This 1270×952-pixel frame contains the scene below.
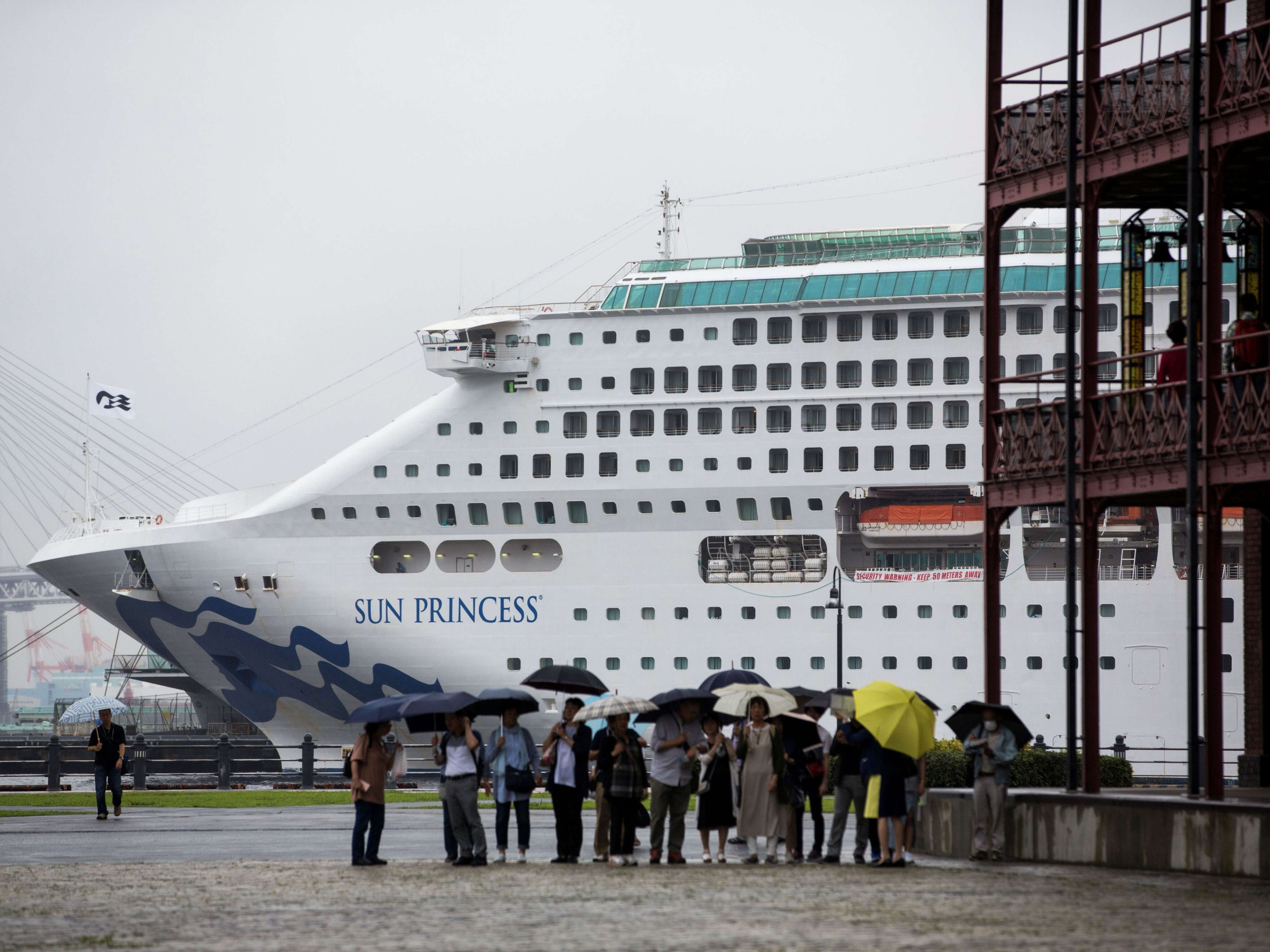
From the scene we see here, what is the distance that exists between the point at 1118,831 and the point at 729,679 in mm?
5392

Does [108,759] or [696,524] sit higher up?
[696,524]

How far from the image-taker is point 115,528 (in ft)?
159

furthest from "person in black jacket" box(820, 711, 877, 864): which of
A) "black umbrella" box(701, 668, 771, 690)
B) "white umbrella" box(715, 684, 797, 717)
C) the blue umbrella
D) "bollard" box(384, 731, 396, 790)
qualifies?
"bollard" box(384, 731, 396, 790)

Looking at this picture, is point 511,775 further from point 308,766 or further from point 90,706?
point 90,706

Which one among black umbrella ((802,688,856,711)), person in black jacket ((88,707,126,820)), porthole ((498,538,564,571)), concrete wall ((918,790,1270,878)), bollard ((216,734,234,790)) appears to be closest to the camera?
concrete wall ((918,790,1270,878))

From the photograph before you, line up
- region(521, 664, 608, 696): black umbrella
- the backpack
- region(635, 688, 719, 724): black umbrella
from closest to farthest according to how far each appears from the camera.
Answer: region(635, 688, 719, 724): black umbrella
the backpack
region(521, 664, 608, 696): black umbrella

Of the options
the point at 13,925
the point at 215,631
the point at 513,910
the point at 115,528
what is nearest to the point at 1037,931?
the point at 513,910

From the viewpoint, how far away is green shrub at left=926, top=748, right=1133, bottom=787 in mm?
25531

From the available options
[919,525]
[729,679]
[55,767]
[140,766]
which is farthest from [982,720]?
[919,525]

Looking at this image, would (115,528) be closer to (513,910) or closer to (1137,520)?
(1137,520)

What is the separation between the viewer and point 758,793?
16875 millimetres

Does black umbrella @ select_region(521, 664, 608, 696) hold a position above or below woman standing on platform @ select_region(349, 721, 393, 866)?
above

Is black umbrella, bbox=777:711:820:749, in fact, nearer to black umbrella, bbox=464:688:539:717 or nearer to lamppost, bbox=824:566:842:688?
black umbrella, bbox=464:688:539:717

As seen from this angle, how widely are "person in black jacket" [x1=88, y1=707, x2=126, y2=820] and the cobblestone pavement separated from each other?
321 inches
